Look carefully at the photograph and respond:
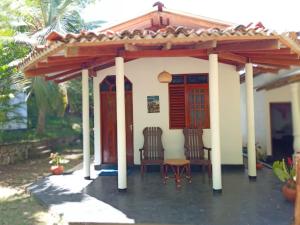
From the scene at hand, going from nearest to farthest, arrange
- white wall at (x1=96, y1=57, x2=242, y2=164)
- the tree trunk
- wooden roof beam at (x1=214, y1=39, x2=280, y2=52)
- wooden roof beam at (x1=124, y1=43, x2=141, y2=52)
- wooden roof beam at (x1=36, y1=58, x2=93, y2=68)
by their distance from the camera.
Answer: wooden roof beam at (x1=214, y1=39, x2=280, y2=52) < wooden roof beam at (x1=124, y1=43, x2=141, y2=52) < wooden roof beam at (x1=36, y1=58, x2=93, y2=68) < white wall at (x1=96, y1=57, x2=242, y2=164) < the tree trunk

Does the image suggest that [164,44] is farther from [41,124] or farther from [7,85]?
[41,124]

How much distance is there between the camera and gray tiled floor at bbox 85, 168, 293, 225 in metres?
4.96

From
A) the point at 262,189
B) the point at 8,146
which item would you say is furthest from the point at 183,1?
the point at 262,189

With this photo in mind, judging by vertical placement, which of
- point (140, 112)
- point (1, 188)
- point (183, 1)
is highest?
point (183, 1)

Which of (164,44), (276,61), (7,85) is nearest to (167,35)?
(164,44)

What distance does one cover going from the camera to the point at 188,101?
9.13 m

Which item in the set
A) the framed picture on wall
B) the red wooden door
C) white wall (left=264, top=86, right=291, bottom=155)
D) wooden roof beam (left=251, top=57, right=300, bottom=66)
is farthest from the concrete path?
white wall (left=264, top=86, right=291, bottom=155)

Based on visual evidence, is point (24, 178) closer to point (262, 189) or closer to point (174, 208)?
point (174, 208)

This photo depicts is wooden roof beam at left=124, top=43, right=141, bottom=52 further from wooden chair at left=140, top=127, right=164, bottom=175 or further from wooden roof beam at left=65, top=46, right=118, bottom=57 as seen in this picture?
wooden chair at left=140, top=127, right=164, bottom=175

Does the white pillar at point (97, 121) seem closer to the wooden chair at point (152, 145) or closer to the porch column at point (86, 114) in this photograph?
the porch column at point (86, 114)

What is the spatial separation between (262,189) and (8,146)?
10.1 m

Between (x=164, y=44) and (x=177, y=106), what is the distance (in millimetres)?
3321

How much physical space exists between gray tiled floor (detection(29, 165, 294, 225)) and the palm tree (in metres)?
6.36

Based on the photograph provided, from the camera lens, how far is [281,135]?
491 inches
